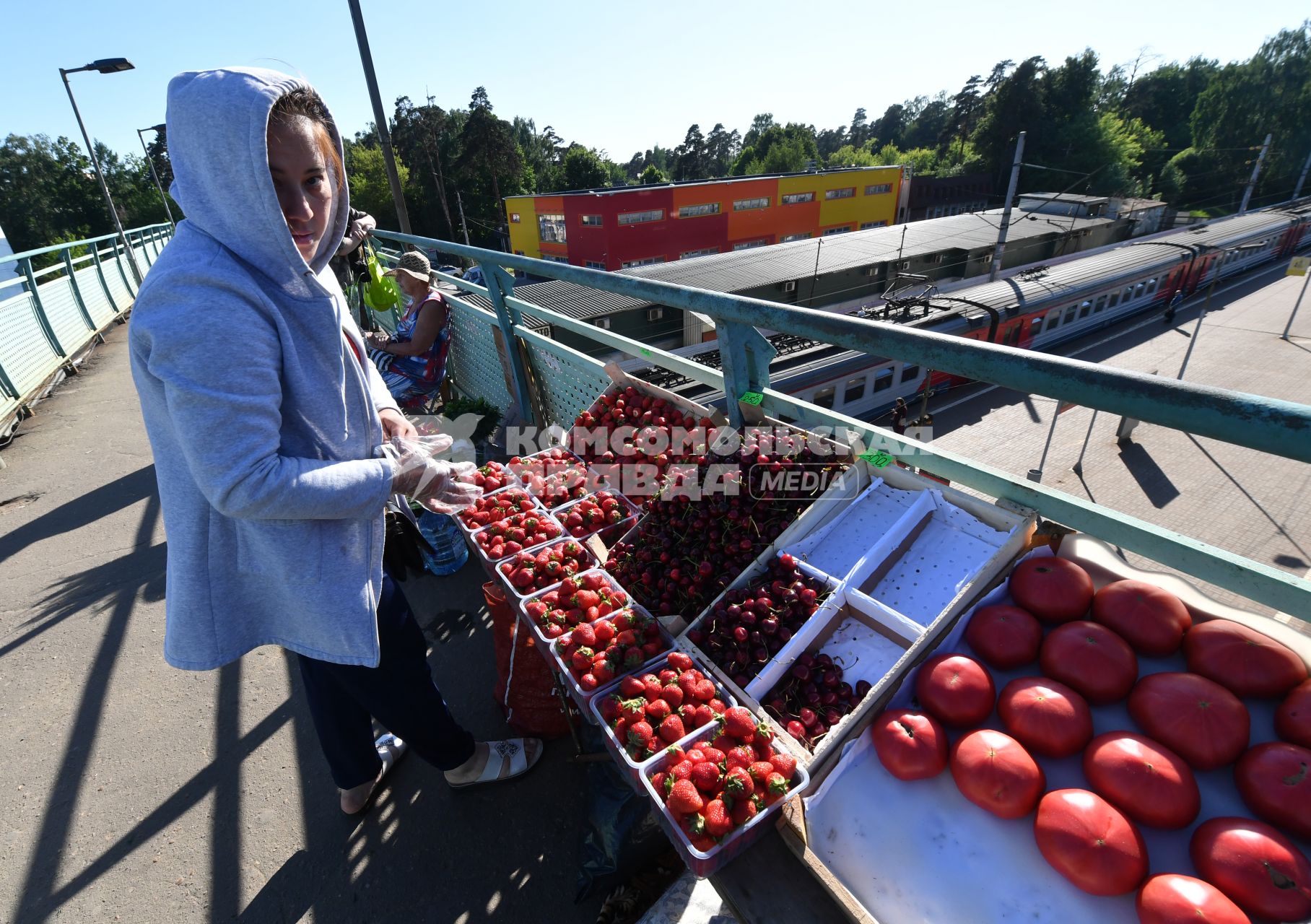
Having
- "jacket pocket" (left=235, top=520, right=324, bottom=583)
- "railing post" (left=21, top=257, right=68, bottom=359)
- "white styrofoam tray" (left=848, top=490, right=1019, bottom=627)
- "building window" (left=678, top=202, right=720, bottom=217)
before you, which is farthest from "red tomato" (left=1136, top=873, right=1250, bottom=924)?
"building window" (left=678, top=202, right=720, bottom=217)

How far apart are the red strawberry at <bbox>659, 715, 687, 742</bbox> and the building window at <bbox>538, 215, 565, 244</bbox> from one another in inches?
1100

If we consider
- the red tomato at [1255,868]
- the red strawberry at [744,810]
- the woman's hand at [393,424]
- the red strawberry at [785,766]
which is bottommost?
the red strawberry at [744,810]

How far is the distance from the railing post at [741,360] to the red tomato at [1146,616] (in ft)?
4.10

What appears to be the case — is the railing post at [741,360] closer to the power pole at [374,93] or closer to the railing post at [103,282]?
the power pole at [374,93]

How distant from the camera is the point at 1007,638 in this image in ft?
5.16

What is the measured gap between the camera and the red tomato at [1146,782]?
121cm

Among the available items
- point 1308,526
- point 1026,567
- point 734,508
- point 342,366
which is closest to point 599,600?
point 734,508

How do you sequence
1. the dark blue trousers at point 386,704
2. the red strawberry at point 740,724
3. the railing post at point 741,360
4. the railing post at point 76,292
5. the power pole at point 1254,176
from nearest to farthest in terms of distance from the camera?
1. the red strawberry at point 740,724
2. the dark blue trousers at point 386,704
3. the railing post at point 741,360
4. the railing post at point 76,292
5. the power pole at point 1254,176

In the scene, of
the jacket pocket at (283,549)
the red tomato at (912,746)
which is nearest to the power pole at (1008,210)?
the red tomato at (912,746)

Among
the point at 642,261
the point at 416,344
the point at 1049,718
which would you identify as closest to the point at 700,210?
the point at 642,261

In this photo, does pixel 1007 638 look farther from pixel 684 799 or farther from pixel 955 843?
pixel 684 799

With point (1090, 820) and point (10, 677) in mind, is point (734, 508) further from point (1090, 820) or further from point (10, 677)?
point (10, 677)

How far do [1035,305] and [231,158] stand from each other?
59.8 ft

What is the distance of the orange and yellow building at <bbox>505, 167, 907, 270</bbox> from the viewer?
25.6m
